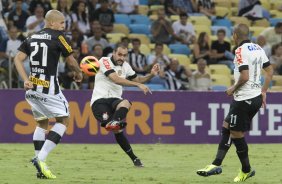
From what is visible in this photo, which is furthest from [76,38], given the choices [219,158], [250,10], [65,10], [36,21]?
[219,158]

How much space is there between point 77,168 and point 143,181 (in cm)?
212

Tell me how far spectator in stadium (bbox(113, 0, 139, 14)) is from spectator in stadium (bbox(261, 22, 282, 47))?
11.3 feet

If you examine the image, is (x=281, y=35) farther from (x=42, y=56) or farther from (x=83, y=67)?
(x=42, y=56)

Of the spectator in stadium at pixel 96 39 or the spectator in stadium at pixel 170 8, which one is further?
the spectator in stadium at pixel 170 8

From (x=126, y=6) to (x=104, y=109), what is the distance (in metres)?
10.6

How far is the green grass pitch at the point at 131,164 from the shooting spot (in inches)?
516

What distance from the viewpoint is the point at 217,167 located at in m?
13.1

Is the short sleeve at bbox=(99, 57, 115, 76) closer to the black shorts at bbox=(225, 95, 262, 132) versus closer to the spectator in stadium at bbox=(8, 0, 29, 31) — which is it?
the black shorts at bbox=(225, 95, 262, 132)

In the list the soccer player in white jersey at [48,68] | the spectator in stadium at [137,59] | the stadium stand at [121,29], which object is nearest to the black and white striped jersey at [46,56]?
the soccer player in white jersey at [48,68]

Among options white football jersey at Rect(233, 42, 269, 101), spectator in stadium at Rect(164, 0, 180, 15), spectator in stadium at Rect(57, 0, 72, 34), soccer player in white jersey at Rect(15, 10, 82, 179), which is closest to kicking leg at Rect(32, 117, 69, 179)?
soccer player in white jersey at Rect(15, 10, 82, 179)

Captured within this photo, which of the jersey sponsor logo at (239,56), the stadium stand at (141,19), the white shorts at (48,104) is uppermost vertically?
the jersey sponsor logo at (239,56)

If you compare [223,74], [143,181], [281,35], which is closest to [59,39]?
[143,181]

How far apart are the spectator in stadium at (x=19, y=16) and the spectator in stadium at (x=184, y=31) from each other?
13.2 feet

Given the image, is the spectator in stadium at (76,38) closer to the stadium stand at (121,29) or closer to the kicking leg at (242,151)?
the stadium stand at (121,29)
